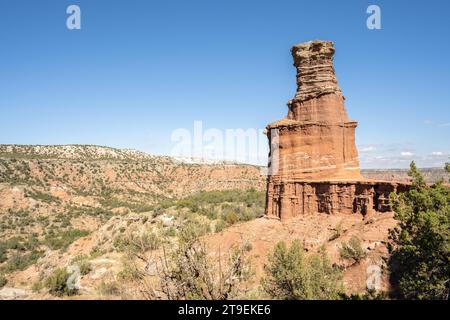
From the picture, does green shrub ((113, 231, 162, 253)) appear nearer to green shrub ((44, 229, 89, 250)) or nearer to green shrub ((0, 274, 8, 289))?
green shrub ((0, 274, 8, 289))

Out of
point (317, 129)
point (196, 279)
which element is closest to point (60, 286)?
point (196, 279)

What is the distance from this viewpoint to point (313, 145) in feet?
85.1

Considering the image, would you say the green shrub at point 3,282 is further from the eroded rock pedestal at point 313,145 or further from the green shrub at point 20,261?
the eroded rock pedestal at point 313,145

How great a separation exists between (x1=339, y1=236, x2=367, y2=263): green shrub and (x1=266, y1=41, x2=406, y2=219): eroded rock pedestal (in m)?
5.43

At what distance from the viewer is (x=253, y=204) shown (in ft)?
143

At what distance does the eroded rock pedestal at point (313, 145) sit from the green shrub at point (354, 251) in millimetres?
5430

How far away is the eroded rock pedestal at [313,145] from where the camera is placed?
25453 mm

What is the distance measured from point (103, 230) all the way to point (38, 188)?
96.5ft

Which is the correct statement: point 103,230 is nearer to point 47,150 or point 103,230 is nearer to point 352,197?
point 352,197

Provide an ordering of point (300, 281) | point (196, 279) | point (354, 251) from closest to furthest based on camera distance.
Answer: point (196, 279) → point (300, 281) → point (354, 251)

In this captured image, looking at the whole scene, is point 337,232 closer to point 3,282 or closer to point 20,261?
point 3,282

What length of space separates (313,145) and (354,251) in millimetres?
9821

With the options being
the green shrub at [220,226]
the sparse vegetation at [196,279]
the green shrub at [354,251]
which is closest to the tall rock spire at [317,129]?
the green shrub at [354,251]

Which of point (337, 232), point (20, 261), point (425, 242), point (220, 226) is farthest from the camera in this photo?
point (20, 261)
